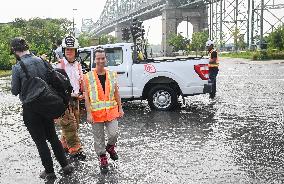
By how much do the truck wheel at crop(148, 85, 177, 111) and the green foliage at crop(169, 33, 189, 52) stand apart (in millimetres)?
72973

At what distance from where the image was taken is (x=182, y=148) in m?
6.79

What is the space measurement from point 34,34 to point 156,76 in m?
65.6

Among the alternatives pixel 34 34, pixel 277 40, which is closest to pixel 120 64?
pixel 277 40

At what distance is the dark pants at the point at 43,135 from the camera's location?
5.25 meters

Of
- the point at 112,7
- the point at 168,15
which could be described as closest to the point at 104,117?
the point at 168,15

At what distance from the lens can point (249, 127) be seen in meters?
8.41

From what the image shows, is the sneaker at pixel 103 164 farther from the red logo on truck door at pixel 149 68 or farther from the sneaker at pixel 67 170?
the red logo on truck door at pixel 149 68

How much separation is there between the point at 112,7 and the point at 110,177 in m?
135

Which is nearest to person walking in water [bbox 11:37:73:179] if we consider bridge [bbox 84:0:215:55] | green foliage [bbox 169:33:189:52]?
bridge [bbox 84:0:215:55]

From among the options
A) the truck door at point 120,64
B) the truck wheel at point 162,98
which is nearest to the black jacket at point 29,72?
the truck door at point 120,64

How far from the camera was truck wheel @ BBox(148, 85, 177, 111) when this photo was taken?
10867mm

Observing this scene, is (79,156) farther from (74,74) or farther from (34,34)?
(34,34)

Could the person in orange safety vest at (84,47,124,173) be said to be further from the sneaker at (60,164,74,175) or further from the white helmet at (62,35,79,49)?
the white helmet at (62,35,79,49)

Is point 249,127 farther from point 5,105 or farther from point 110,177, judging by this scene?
point 5,105
